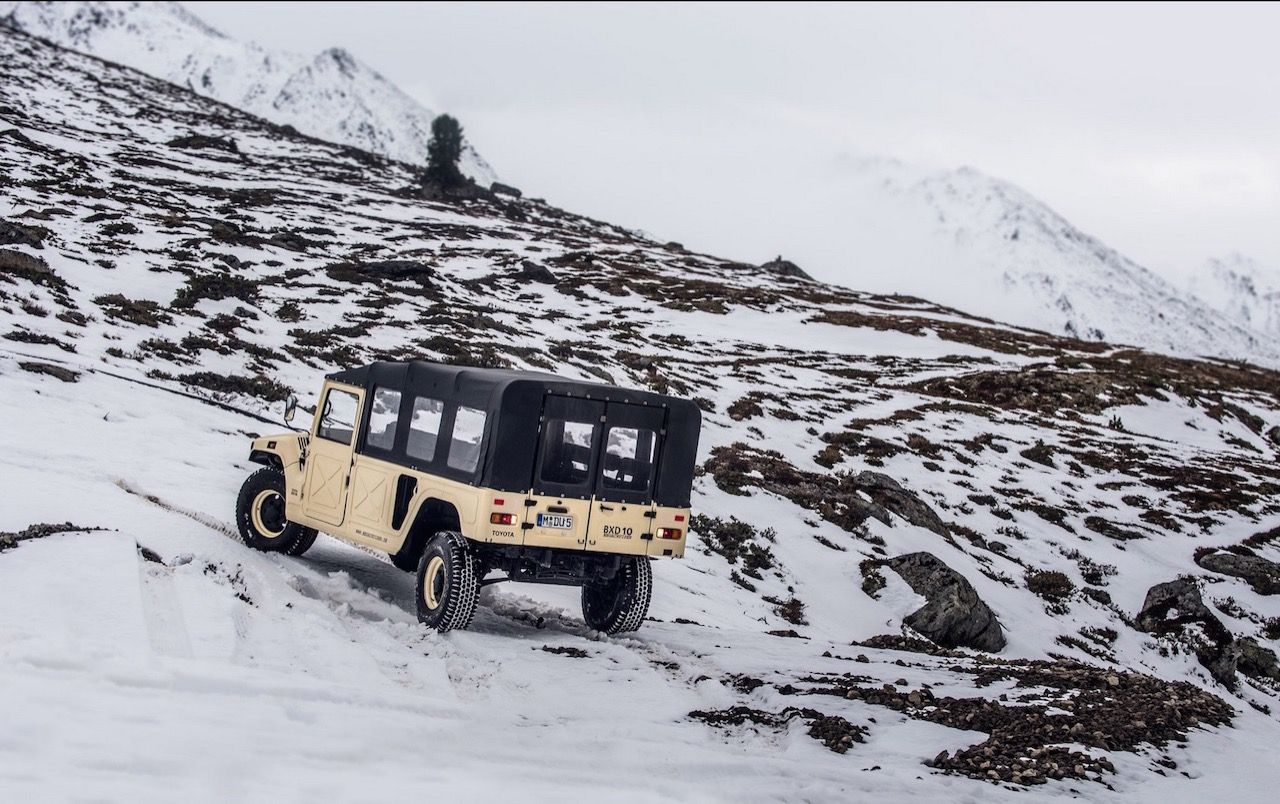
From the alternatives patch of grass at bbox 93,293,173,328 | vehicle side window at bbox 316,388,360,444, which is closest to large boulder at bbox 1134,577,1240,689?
vehicle side window at bbox 316,388,360,444

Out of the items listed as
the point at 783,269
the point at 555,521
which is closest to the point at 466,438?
the point at 555,521

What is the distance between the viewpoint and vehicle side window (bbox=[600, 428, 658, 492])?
40.4 feet

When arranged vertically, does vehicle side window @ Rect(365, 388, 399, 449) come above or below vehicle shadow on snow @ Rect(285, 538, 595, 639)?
above

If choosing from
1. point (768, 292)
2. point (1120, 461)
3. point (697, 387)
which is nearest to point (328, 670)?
point (697, 387)

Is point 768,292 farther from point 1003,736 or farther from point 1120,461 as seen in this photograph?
point 1003,736

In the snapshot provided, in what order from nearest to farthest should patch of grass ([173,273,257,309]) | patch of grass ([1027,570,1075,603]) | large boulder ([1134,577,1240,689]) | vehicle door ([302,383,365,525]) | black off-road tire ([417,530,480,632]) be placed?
black off-road tire ([417,530,480,632])
vehicle door ([302,383,365,525])
large boulder ([1134,577,1240,689])
patch of grass ([1027,570,1075,603])
patch of grass ([173,273,257,309])

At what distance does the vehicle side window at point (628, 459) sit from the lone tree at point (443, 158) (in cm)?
10035

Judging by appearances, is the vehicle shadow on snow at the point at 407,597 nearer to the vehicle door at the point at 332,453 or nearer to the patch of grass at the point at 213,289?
the vehicle door at the point at 332,453

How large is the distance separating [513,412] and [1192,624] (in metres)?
17.5

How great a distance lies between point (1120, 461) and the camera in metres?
36.8

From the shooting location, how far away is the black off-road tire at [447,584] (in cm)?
1138

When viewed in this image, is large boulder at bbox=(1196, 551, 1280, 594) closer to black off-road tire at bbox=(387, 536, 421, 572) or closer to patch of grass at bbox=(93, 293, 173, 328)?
black off-road tire at bbox=(387, 536, 421, 572)

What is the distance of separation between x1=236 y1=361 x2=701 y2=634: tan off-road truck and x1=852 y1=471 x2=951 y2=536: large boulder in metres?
14.6

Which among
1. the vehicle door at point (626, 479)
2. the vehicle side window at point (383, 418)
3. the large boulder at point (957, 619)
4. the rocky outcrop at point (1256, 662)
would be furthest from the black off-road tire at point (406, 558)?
the rocky outcrop at point (1256, 662)
